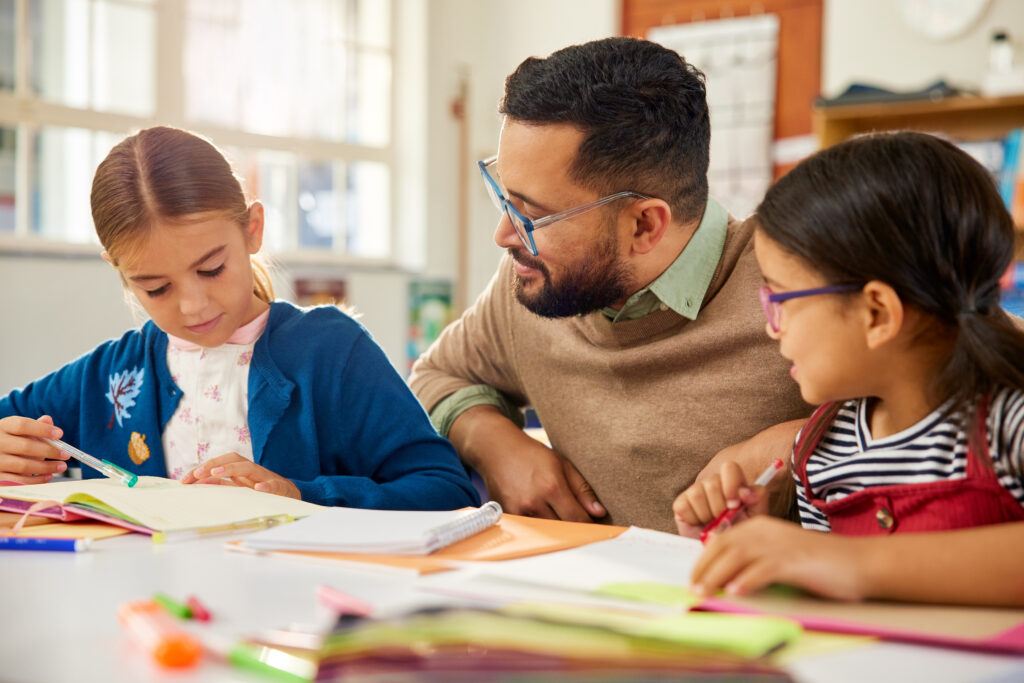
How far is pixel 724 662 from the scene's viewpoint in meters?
0.55

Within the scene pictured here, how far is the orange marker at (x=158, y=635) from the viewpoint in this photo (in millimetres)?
607

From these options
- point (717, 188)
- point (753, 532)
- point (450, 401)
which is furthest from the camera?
point (717, 188)

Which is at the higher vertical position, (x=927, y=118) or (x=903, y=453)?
(x=927, y=118)

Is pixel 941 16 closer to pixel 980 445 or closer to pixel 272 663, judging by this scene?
pixel 980 445

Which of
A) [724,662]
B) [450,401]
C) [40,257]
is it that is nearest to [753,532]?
[724,662]

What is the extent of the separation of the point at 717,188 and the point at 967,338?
4.08 meters

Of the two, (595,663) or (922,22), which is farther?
(922,22)

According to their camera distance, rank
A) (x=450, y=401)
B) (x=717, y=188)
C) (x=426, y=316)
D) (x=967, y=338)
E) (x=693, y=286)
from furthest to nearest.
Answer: (x=426, y=316), (x=717, y=188), (x=450, y=401), (x=693, y=286), (x=967, y=338)

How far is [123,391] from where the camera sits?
1.49 metres

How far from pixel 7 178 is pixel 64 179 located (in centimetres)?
22

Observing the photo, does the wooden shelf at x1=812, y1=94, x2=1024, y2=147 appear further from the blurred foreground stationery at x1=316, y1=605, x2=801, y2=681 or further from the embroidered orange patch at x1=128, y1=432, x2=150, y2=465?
the blurred foreground stationery at x1=316, y1=605, x2=801, y2=681

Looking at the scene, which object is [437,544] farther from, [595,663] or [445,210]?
[445,210]

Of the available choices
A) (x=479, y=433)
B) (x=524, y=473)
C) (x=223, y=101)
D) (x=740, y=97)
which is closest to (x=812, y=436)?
(x=524, y=473)

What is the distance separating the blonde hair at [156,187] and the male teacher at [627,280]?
0.38 meters
